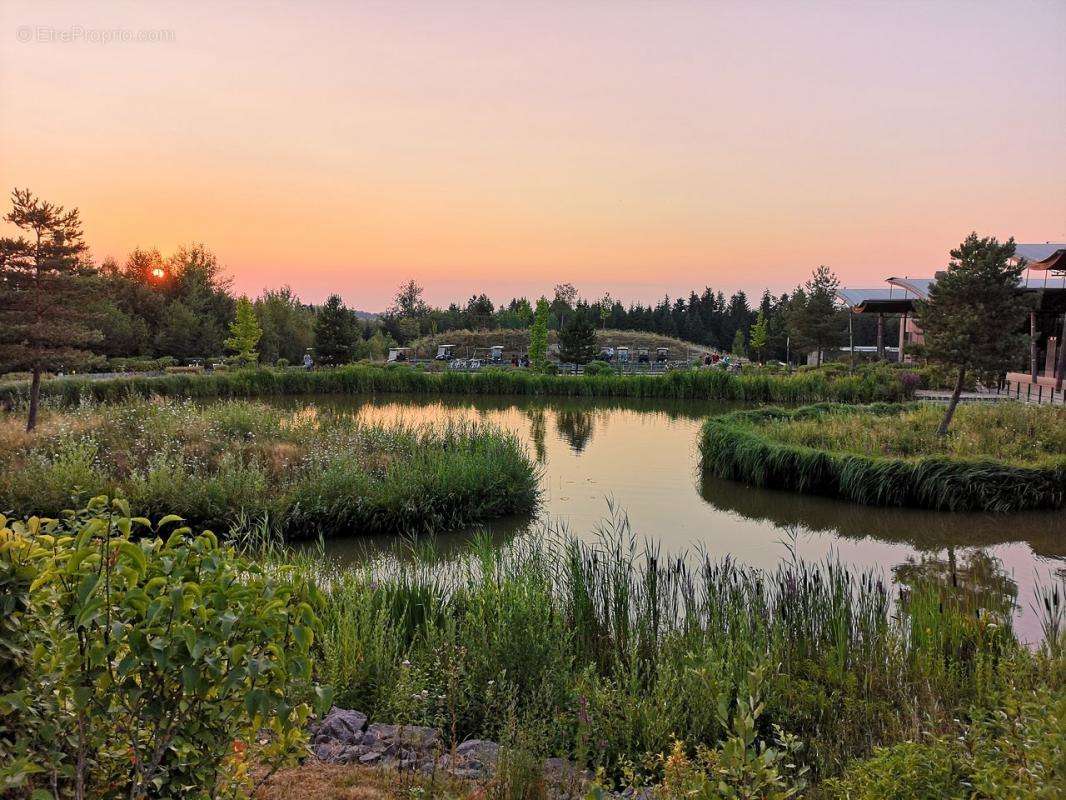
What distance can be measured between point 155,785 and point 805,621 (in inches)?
171

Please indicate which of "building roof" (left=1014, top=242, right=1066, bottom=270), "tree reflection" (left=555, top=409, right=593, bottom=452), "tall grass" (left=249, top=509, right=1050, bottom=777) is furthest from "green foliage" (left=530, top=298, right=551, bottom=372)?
"tall grass" (left=249, top=509, right=1050, bottom=777)

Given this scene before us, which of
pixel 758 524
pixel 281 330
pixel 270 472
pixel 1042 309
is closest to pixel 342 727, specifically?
pixel 270 472

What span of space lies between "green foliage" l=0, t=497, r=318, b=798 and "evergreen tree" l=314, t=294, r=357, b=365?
42.2 meters

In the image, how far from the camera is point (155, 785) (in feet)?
7.31

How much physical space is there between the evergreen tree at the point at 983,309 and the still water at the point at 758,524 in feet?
14.0

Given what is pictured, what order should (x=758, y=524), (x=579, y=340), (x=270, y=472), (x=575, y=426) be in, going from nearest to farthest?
1. (x=758, y=524)
2. (x=270, y=472)
3. (x=575, y=426)
4. (x=579, y=340)

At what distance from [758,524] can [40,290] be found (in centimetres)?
1625

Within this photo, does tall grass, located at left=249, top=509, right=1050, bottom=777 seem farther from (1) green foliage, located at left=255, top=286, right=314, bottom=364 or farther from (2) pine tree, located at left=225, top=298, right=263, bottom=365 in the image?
(1) green foliage, located at left=255, top=286, right=314, bottom=364

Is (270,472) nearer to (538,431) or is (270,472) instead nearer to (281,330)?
(538,431)

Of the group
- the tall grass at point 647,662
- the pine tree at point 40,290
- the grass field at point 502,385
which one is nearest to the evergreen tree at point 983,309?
the tall grass at point 647,662

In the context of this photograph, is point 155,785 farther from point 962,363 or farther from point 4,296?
point 4,296

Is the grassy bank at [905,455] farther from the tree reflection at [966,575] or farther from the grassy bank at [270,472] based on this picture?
the grassy bank at [270,472]

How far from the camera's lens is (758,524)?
11.4 m

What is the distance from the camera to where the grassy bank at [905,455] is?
11.9 m
